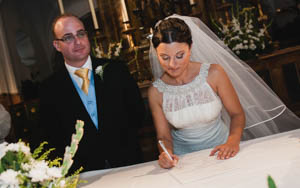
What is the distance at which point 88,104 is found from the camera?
296 centimetres

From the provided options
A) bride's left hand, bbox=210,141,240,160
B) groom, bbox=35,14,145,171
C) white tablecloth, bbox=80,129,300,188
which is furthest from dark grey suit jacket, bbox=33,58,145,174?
bride's left hand, bbox=210,141,240,160

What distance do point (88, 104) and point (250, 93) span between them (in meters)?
1.33

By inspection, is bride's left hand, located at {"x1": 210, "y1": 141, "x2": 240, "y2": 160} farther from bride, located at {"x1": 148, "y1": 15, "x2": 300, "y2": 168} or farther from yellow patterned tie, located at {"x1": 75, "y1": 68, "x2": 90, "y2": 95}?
yellow patterned tie, located at {"x1": 75, "y1": 68, "x2": 90, "y2": 95}

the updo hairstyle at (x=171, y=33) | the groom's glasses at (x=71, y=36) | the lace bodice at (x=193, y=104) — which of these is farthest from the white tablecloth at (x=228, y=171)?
the groom's glasses at (x=71, y=36)

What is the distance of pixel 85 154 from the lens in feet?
9.63

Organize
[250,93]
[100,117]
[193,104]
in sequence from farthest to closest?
[250,93]
[193,104]
[100,117]

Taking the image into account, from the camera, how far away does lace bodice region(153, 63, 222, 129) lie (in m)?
2.97

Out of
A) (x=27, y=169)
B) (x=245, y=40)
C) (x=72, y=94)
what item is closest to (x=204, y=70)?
(x=72, y=94)

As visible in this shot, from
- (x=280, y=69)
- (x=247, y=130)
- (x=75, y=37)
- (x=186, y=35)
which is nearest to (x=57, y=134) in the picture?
(x=75, y=37)

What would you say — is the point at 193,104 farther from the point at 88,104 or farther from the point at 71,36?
the point at 71,36

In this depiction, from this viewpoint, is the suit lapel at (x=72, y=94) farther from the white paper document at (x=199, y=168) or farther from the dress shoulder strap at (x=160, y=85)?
the white paper document at (x=199, y=168)

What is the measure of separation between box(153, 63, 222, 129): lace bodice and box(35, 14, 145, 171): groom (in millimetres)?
266

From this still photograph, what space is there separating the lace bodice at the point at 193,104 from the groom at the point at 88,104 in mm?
266

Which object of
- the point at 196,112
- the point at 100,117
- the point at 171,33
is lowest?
the point at 196,112
